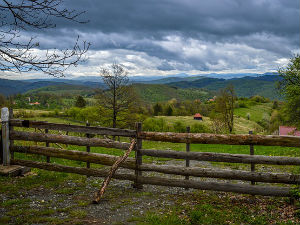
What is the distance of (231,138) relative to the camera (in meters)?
7.85

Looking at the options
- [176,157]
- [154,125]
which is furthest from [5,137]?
[154,125]

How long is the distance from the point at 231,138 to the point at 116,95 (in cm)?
2633

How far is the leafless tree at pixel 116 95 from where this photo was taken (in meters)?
32.8

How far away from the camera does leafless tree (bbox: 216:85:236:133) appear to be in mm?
55375

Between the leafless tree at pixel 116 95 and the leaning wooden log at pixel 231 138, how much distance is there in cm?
2418

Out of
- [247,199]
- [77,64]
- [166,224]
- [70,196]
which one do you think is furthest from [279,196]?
[77,64]

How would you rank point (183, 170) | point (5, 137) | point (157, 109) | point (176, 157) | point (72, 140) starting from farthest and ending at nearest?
point (157, 109)
point (5, 137)
point (72, 140)
point (176, 157)
point (183, 170)

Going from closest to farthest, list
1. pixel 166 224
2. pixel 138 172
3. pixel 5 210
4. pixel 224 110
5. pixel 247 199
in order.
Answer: pixel 166 224 < pixel 5 210 < pixel 247 199 < pixel 138 172 < pixel 224 110

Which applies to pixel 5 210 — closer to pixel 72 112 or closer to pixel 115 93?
pixel 115 93

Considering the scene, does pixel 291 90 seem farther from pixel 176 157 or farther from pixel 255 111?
pixel 255 111

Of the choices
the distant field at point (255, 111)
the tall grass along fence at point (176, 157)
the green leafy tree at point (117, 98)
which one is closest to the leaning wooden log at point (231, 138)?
the tall grass along fence at point (176, 157)

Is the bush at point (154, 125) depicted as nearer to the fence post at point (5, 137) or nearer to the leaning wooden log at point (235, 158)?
the fence post at point (5, 137)

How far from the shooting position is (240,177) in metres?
7.66

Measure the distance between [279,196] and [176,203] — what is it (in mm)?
3040
